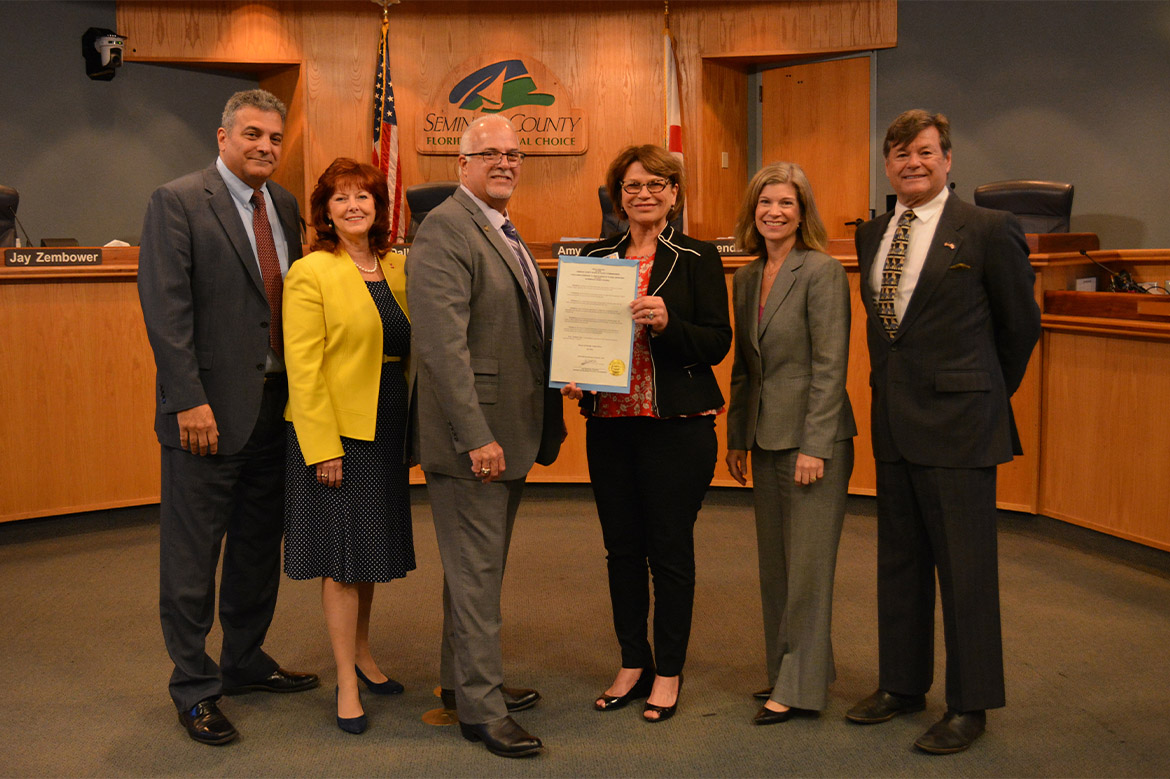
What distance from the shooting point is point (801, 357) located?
2523 millimetres

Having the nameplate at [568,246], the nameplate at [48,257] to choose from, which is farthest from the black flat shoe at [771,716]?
the nameplate at [48,257]

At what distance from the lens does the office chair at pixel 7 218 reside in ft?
16.4

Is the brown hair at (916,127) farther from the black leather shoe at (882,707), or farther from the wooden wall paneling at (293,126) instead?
the wooden wall paneling at (293,126)

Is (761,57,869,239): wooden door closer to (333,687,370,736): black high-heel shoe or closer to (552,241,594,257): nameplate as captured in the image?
(552,241,594,257): nameplate

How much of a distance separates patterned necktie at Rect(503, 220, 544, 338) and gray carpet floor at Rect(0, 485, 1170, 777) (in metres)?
1.11

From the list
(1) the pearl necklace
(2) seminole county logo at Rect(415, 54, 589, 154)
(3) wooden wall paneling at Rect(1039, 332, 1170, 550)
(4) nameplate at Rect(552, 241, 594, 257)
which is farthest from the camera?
(2) seminole county logo at Rect(415, 54, 589, 154)

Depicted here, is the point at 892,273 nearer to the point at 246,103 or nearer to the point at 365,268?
the point at 365,268

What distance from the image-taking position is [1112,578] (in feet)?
12.5

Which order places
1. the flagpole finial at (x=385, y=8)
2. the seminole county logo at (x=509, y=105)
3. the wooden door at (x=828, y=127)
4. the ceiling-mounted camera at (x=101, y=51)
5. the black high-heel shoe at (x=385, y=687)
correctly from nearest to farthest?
the black high-heel shoe at (x=385, y=687) → the ceiling-mounted camera at (x=101, y=51) → the flagpole finial at (x=385, y=8) → the seminole county logo at (x=509, y=105) → the wooden door at (x=828, y=127)

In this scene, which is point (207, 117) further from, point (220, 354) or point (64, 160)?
point (220, 354)

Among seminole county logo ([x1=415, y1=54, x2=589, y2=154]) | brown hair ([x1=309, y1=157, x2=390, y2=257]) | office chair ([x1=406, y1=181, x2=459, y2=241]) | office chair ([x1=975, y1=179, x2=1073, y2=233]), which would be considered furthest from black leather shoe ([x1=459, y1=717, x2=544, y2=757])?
seminole county logo ([x1=415, y1=54, x2=589, y2=154])

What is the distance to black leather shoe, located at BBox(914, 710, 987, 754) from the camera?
2383mm

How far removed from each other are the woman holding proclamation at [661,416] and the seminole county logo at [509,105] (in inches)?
193

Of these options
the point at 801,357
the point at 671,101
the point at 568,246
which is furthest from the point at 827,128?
the point at 801,357
